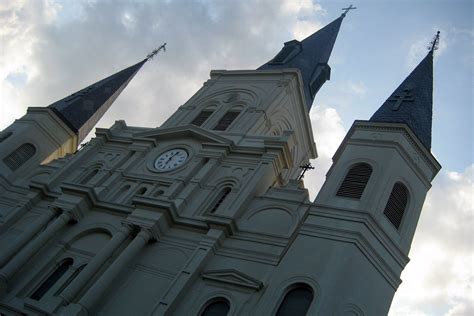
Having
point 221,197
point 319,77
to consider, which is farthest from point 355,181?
point 319,77

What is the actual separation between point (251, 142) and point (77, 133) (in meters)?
11.6

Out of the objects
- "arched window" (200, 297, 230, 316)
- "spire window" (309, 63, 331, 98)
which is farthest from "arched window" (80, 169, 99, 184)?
"spire window" (309, 63, 331, 98)

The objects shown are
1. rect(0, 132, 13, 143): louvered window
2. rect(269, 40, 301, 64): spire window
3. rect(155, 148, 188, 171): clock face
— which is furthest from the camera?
rect(269, 40, 301, 64): spire window

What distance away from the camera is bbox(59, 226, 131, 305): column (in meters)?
17.1

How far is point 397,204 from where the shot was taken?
17.7 m

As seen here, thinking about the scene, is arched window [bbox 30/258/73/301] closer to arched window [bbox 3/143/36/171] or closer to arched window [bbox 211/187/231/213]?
arched window [bbox 211/187/231/213]

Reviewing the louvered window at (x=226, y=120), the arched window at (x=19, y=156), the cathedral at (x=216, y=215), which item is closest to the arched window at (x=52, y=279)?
the cathedral at (x=216, y=215)

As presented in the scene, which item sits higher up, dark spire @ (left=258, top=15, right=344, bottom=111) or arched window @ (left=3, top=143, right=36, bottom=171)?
dark spire @ (left=258, top=15, right=344, bottom=111)

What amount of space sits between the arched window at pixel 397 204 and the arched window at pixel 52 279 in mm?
12028

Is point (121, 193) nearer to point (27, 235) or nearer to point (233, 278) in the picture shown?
point (27, 235)

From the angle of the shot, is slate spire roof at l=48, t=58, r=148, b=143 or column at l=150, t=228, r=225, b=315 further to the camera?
slate spire roof at l=48, t=58, r=148, b=143

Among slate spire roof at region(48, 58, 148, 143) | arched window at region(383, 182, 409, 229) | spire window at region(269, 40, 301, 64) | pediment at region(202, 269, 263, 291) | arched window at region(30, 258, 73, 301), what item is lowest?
arched window at region(30, 258, 73, 301)

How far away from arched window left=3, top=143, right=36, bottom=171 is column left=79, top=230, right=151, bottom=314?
1073cm

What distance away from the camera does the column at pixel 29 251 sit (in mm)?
18828
